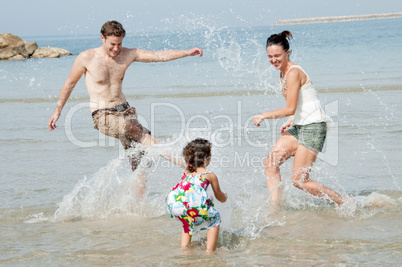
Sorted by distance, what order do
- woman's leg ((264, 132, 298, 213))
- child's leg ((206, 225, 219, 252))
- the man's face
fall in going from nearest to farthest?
child's leg ((206, 225, 219, 252)), woman's leg ((264, 132, 298, 213)), the man's face

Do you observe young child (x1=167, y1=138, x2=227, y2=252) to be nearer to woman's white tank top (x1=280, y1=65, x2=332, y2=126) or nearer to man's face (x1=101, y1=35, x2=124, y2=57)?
woman's white tank top (x1=280, y1=65, x2=332, y2=126)

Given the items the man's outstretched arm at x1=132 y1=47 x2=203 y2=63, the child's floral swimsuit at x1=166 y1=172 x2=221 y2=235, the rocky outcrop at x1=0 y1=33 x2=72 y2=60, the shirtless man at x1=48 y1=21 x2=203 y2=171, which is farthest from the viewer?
the rocky outcrop at x1=0 y1=33 x2=72 y2=60

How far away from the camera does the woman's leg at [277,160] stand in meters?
5.26

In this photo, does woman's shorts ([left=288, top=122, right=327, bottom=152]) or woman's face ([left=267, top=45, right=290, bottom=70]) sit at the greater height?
woman's face ([left=267, top=45, right=290, bottom=70])

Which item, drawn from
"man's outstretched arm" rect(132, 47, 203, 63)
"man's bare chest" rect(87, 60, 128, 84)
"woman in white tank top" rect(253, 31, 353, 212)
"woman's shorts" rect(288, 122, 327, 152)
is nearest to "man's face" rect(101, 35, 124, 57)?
"man's bare chest" rect(87, 60, 128, 84)

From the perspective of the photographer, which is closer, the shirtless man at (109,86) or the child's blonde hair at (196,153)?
the child's blonde hair at (196,153)

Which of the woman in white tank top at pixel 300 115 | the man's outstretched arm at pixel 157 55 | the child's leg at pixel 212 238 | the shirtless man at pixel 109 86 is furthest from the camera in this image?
the man's outstretched arm at pixel 157 55

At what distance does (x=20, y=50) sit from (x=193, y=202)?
1634 inches

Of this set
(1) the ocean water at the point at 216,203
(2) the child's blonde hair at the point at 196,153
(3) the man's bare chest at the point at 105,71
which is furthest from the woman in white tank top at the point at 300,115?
(3) the man's bare chest at the point at 105,71

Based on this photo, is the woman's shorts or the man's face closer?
the woman's shorts

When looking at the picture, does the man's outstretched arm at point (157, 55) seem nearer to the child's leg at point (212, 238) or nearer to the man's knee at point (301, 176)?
the man's knee at point (301, 176)

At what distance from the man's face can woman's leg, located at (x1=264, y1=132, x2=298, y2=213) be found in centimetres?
201

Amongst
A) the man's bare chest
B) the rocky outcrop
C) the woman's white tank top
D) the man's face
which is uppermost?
the rocky outcrop

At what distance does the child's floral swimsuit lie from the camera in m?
4.26
